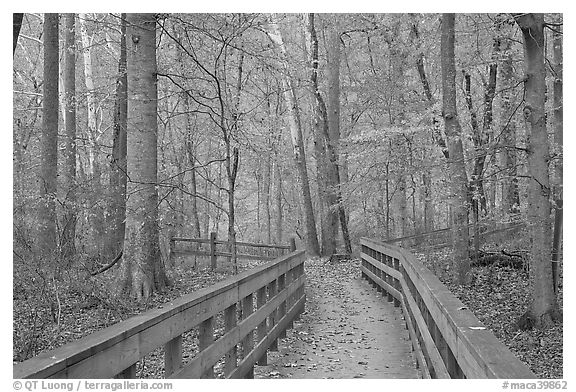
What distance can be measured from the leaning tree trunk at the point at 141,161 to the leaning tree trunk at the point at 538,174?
18.2 feet

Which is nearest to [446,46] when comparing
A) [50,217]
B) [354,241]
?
[50,217]

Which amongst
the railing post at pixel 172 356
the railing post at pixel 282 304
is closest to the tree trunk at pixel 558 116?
the railing post at pixel 282 304

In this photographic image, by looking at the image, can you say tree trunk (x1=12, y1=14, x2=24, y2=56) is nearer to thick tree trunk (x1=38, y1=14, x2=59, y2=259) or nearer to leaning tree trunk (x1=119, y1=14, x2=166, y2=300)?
leaning tree trunk (x1=119, y1=14, x2=166, y2=300)

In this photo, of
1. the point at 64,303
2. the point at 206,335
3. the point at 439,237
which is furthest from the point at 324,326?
the point at 439,237

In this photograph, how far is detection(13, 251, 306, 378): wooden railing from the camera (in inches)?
97.6

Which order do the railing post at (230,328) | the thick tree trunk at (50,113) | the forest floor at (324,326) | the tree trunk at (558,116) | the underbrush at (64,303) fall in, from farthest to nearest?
1. the thick tree trunk at (50,113)
2. the tree trunk at (558,116)
3. the underbrush at (64,303)
4. the forest floor at (324,326)
5. the railing post at (230,328)

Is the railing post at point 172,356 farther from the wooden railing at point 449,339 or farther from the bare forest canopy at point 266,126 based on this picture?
the bare forest canopy at point 266,126

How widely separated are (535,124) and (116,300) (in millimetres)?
6392

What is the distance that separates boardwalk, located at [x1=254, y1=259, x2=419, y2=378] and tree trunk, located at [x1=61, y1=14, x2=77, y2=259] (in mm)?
3841

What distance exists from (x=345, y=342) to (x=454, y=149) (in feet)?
19.4

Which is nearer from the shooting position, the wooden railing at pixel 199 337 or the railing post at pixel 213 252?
the wooden railing at pixel 199 337

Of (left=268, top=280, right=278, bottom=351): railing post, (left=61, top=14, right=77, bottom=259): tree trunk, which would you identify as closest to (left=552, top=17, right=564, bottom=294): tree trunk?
(left=268, top=280, right=278, bottom=351): railing post

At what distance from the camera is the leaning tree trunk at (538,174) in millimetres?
8492
